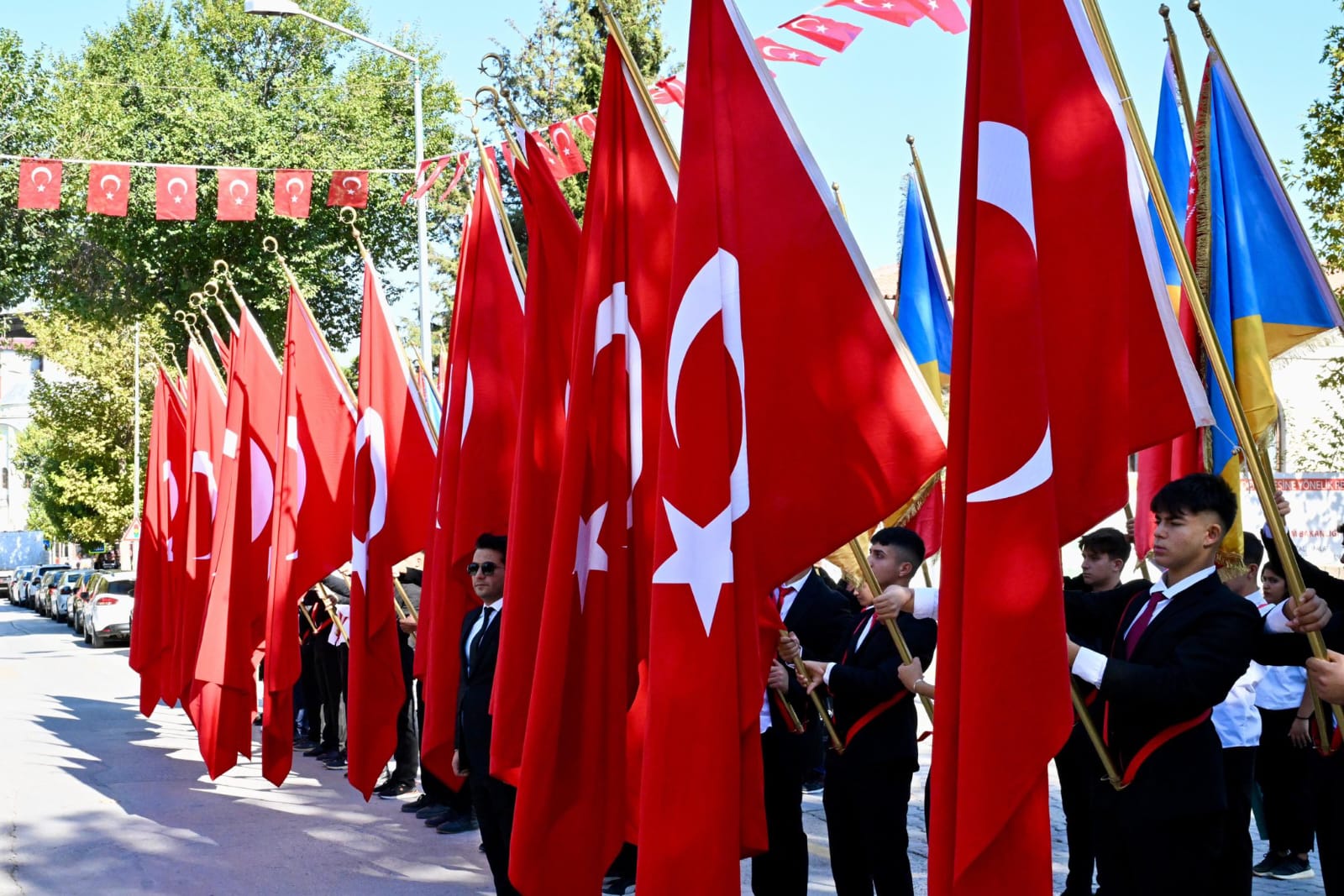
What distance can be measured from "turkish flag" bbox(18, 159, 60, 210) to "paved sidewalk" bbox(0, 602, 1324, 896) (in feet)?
24.4

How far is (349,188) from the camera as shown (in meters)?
17.4

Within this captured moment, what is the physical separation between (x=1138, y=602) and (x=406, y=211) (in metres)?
29.4

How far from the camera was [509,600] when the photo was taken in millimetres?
5816

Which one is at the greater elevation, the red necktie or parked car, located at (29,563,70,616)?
the red necktie

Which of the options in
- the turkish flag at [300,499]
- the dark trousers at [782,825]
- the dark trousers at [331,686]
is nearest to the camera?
the dark trousers at [782,825]

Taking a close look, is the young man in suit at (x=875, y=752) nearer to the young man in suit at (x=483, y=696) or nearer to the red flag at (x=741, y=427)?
the red flag at (x=741, y=427)

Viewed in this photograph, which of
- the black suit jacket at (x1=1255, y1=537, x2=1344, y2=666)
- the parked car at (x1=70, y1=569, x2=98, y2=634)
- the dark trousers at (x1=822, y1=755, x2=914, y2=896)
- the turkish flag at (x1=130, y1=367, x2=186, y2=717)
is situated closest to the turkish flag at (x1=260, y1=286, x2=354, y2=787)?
the turkish flag at (x1=130, y1=367, x2=186, y2=717)

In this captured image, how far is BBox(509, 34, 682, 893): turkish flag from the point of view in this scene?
5.21 meters

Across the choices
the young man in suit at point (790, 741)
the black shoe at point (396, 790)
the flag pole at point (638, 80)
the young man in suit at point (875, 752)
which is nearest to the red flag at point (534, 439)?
the flag pole at point (638, 80)

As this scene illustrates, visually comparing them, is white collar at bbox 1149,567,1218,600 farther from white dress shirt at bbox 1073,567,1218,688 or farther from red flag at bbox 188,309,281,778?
red flag at bbox 188,309,281,778

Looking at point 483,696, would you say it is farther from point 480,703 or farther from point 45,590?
point 45,590

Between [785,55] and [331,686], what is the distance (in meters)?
6.34

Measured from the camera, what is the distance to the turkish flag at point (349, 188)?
17297mm

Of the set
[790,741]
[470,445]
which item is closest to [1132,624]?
[790,741]
